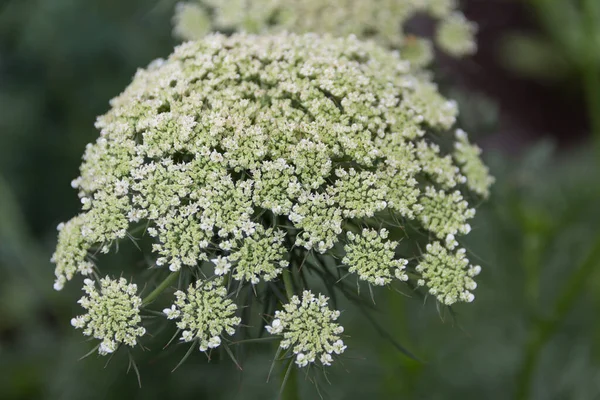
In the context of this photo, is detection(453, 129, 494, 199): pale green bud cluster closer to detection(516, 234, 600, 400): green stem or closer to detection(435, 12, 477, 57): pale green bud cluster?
detection(435, 12, 477, 57): pale green bud cluster

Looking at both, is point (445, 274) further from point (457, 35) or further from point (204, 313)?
point (457, 35)

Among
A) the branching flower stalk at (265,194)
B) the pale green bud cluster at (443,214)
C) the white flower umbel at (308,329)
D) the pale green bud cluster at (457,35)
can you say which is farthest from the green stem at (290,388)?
the pale green bud cluster at (457,35)

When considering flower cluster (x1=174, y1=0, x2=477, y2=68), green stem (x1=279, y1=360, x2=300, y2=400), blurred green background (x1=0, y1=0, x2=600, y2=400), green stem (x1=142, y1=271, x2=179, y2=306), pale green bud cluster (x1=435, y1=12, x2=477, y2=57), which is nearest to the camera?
green stem (x1=142, y1=271, x2=179, y2=306)

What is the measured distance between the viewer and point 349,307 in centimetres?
525

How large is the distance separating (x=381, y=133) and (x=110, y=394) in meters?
3.21

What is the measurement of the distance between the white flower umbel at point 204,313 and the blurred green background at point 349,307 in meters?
1.29

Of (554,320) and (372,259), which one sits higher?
(554,320)

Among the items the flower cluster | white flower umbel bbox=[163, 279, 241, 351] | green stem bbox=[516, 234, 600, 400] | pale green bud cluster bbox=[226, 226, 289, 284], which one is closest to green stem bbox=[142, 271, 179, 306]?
white flower umbel bbox=[163, 279, 241, 351]

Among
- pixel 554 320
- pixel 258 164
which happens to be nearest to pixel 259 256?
pixel 258 164

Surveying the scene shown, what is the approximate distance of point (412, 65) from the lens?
12.5 feet

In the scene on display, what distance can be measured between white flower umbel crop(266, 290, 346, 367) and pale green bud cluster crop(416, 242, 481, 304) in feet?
1.41

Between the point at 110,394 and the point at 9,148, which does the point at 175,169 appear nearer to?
the point at 110,394

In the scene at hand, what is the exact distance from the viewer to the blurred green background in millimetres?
4656

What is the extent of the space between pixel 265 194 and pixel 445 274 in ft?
2.64
